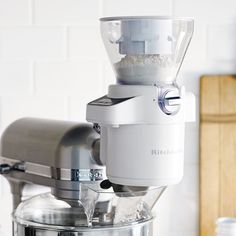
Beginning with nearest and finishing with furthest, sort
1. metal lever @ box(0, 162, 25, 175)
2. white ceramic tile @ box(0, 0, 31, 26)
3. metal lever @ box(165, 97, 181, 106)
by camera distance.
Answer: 1. metal lever @ box(165, 97, 181, 106)
2. metal lever @ box(0, 162, 25, 175)
3. white ceramic tile @ box(0, 0, 31, 26)

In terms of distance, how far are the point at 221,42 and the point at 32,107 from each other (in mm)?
382

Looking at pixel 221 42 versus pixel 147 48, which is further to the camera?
pixel 221 42

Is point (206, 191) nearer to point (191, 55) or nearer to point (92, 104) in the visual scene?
point (191, 55)

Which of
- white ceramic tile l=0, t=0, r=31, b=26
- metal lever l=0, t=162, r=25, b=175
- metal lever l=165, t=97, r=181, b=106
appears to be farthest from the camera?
white ceramic tile l=0, t=0, r=31, b=26

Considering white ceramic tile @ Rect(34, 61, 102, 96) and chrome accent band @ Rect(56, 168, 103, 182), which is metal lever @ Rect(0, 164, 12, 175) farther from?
white ceramic tile @ Rect(34, 61, 102, 96)

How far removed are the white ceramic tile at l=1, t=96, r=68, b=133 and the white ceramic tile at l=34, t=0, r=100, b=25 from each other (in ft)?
0.46

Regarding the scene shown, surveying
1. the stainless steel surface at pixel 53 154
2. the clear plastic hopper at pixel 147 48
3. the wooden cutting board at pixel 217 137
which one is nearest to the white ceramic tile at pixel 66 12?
the wooden cutting board at pixel 217 137

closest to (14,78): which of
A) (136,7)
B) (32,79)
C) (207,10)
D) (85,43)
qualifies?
(32,79)

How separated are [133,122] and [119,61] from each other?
0.09 meters

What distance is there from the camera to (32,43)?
1287 mm

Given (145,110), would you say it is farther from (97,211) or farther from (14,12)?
(14,12)

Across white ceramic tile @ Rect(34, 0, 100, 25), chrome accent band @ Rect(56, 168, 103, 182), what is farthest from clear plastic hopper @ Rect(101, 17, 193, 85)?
white ceramic tile @ Rect(34, 0, 100, 25)

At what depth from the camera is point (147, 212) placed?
90 centimetres

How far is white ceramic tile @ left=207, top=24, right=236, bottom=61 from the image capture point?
1.35 m
